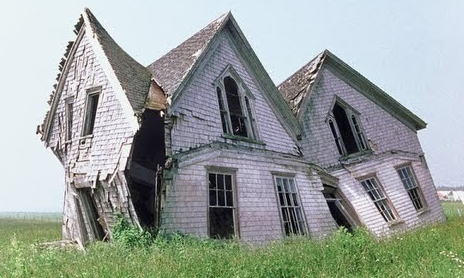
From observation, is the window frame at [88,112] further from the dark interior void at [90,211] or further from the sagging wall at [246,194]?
the sagging wall at [246,194]

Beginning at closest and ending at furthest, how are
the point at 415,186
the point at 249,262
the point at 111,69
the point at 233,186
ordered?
the point at 249,262 < the point at 111,69 < the point at 233,186 < the point at 415,186

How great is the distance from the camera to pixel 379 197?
1512 cm

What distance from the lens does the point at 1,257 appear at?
764 cm

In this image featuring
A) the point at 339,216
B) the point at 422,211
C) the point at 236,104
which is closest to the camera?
the point at 236,104

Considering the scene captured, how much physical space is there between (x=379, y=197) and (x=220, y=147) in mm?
8006

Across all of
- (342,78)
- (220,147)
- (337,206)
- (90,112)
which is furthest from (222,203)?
(342,78)

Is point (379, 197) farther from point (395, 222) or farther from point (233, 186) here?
point (233, 186)

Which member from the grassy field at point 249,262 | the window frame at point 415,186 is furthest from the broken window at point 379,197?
the grassy field at point 249,262

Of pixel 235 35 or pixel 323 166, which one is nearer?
pixel 235 35

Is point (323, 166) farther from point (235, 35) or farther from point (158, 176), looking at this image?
point (158, 176)

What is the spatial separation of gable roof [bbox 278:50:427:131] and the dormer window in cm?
269

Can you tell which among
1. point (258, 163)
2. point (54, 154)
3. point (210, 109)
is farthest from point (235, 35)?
point (54, 154)

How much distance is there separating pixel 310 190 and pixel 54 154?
29.7ft

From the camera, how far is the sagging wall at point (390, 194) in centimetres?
1426
